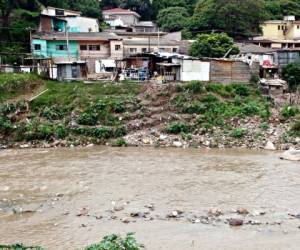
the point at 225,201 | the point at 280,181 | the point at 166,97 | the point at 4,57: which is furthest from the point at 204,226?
the point at 4,57

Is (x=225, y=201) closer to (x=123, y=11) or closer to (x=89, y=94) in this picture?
(x=89, y=94)

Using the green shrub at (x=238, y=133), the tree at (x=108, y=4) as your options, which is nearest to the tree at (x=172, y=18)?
the tree at (x=108, y=4)

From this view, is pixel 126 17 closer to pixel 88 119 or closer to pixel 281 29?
pixel 281 29

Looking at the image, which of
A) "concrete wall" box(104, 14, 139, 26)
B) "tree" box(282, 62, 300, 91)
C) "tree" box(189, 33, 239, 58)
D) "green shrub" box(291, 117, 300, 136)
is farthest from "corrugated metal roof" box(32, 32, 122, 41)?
"green shrub" box(291, 117, 300, 136)

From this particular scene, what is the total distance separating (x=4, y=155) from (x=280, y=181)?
44.0ft

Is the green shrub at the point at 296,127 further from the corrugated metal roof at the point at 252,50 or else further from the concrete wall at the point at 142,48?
the concrete wall at the point at 142,48

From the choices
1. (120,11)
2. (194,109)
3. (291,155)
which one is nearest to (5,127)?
(194,109)

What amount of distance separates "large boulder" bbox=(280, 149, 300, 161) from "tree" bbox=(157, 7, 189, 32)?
29.8 m

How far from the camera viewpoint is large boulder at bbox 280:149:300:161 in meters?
24.7

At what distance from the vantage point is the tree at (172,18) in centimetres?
5359

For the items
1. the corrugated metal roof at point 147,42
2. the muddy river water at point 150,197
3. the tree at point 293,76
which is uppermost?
the corrugated metal roof at point 147,42

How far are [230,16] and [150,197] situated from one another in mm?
32159

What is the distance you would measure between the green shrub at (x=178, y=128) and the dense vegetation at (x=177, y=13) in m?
15.3

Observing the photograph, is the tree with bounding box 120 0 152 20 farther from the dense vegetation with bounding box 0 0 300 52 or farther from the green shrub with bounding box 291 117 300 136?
the green shrub with bounding box 291 117 300 136
